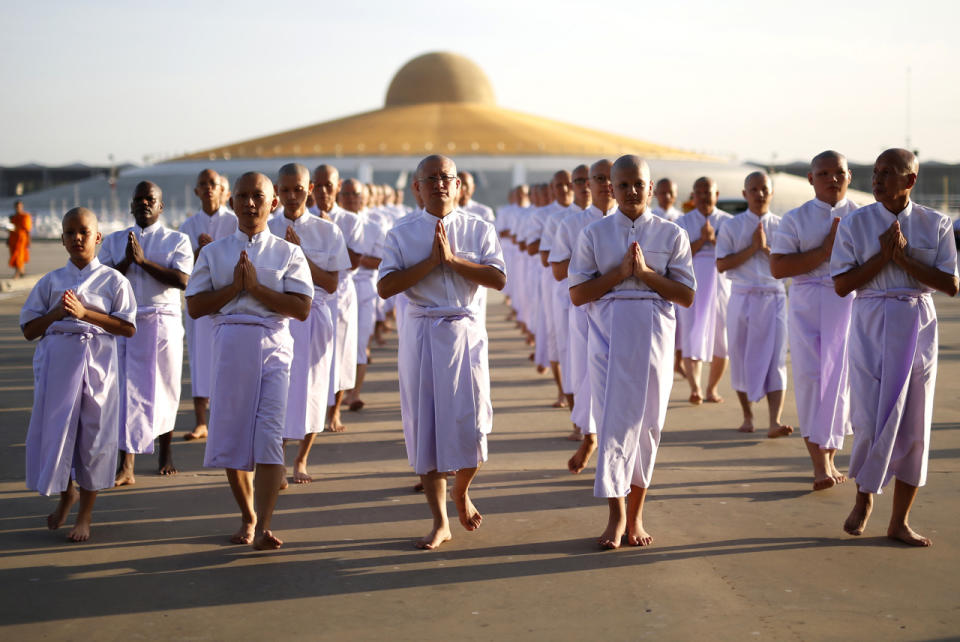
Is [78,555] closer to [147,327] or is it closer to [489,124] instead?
[147,327]

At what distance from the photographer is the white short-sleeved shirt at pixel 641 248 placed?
5.24 m

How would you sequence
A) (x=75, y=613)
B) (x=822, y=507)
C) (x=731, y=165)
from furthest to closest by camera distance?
1. (x=731, y=165)
2. (x=822, y=507)
3. (x=75, y=613)

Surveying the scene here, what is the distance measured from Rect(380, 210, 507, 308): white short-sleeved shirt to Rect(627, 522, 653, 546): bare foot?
1402mm

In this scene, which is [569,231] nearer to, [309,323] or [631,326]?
[309,323]

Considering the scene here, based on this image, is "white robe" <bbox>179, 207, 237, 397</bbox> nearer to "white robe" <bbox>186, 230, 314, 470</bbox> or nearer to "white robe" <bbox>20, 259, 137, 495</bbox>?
"white robe" <bbox>20, 259, 137, 495</bbox>

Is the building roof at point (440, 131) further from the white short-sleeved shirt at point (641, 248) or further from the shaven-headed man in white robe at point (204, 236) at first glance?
the white short-sleeved shirt at point (641, 248)

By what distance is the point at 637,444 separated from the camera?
206 inches

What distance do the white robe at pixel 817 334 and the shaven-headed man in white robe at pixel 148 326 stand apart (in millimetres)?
3828

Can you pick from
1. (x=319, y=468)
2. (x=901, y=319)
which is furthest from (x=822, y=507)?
(x=319, y=468)

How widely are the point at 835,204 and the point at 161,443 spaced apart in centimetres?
462

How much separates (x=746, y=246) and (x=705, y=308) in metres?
1.59

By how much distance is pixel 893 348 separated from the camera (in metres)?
5.30

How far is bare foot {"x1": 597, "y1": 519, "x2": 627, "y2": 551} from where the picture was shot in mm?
5219

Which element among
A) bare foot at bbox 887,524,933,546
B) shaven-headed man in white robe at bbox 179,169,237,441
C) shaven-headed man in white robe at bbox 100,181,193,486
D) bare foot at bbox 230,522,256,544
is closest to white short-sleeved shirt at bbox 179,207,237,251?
shaven-headed man in white robe at bbox 179,169,237,441
